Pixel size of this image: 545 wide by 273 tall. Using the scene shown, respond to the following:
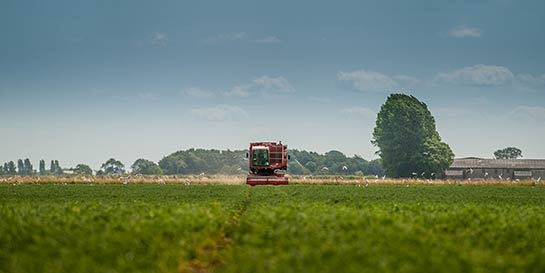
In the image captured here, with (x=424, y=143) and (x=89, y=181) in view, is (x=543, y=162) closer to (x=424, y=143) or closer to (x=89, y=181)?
(x=424, y=143)

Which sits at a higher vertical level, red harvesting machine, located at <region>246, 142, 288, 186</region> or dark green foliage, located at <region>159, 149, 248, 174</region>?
Answer: dark green foliage, located at <region>159, 149, 248, 174</region>

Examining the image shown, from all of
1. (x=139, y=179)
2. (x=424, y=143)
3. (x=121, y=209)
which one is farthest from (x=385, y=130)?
(x=121, y=209)

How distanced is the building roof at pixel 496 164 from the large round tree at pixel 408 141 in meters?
21.0

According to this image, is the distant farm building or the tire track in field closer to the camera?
the tire track in field

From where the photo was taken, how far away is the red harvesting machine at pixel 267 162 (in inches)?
2346

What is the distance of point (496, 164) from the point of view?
412 feet

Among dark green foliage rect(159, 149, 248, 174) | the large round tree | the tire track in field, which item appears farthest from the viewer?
dark green foliage rect(159, 149, 248, 174)

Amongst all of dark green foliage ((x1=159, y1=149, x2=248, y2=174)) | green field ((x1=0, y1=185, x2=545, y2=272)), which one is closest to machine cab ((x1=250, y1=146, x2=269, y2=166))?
green field ((x1=0, y1=185, x2=545, y2=272))

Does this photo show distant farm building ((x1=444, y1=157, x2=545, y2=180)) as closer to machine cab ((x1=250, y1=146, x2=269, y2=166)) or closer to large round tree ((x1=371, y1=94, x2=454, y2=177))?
large round tree ((x1=371, y1=94, x2=454, y2=177))

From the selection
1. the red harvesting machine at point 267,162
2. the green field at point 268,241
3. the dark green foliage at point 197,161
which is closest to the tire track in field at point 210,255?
the green field at point 268,241

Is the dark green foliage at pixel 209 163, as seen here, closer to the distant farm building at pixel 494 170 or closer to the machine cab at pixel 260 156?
the distant farm building at pixel 494 170

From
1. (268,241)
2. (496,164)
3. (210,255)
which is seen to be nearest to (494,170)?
(496,164)

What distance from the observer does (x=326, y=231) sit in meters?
17.4

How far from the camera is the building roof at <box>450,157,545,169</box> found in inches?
4899
